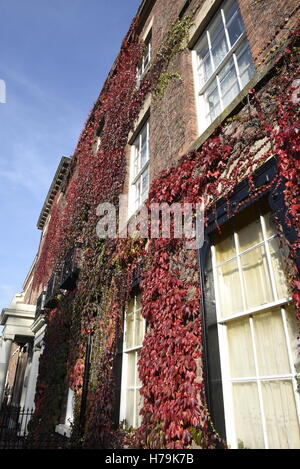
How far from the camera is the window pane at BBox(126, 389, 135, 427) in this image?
497cm

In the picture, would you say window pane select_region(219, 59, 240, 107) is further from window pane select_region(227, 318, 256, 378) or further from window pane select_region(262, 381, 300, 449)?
window pane select_region(262, 381, 300, 449)

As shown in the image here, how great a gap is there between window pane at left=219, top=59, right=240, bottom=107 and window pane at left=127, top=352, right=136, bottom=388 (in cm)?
456

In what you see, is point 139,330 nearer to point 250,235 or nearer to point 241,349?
point 241,349

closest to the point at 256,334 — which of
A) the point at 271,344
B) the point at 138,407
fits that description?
the point at 271,344

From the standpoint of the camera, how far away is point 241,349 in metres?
3.29

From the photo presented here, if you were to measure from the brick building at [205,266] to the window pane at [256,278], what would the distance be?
0.01 meters

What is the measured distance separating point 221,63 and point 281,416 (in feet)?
16.4

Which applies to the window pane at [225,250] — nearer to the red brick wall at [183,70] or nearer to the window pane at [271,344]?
the window pane at [271,344]

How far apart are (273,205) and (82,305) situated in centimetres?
582

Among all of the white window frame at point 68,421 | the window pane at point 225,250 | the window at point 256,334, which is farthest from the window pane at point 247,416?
the white window frame at point 68,421

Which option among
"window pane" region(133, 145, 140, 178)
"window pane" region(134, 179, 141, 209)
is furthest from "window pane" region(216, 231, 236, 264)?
"window pane" region(133, 145, 140, 178)

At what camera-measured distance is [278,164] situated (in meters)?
3.05

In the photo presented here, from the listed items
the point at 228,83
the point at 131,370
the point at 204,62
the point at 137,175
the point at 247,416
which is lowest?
the point at 247,416

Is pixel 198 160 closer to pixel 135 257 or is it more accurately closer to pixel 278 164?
pixel 278 164
